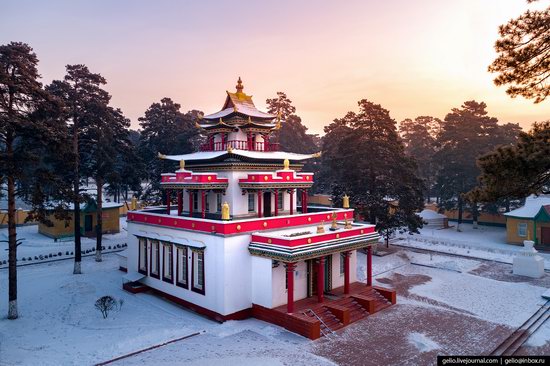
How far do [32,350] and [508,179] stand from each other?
19.3m

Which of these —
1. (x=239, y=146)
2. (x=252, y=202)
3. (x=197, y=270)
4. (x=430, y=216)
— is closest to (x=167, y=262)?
(x=197, y=270)

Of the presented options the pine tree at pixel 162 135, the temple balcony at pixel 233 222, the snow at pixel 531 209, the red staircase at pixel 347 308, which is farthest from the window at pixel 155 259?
the snow at pixel 531 209

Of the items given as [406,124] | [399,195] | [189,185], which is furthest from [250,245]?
[406,124]

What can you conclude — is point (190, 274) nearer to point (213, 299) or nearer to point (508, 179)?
point (213, 299)

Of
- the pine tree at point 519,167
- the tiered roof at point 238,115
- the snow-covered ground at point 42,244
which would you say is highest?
the tiered roof at point 238,115

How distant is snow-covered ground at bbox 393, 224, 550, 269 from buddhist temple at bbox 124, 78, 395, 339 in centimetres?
1559

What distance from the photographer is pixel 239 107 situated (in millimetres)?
27859

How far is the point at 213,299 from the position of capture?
66.2 ft

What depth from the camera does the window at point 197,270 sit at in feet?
69.7

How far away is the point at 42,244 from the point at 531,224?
4856cm

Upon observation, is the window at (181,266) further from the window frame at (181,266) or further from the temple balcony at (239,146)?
the temple balcony at (239,146)

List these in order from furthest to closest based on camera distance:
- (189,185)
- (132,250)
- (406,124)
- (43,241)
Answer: (406,124)
(43,241)
(132,250)
(189,185)

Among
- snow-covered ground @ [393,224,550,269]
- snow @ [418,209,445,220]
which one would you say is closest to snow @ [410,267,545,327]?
snow-covered ground @ [393,224,550,269]

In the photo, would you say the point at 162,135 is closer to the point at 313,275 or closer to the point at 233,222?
the point at 233,222
